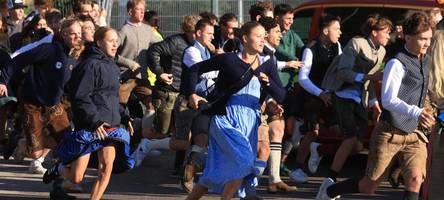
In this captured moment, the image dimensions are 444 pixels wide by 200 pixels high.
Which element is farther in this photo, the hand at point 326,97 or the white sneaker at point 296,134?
the white sneaker at point 296,134

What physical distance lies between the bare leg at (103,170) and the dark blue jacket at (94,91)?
0.22m

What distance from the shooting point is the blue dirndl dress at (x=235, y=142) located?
836 centimetres

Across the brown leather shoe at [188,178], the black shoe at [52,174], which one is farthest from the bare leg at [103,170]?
the brown leather shoe at [188,178]

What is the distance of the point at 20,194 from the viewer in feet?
33.0

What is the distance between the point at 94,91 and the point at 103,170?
0.65 metres

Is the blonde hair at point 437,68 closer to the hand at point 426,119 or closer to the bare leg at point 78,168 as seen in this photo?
the hand at point 426,119

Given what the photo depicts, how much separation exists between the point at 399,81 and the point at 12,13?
25.0ft

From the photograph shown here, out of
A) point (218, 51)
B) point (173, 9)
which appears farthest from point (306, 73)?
point (173, 9)

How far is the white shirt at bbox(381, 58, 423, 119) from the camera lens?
7.84 metres

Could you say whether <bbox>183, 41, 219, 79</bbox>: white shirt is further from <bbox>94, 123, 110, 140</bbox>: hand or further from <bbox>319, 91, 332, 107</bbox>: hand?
<bbox>94, 123, 110, 140</bbox>: hand

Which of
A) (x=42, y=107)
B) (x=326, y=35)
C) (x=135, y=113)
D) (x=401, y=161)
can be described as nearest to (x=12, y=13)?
(x=135, y=113)

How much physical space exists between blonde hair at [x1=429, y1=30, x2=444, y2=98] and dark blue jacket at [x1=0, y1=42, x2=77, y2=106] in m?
3.45

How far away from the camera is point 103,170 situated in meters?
8.88

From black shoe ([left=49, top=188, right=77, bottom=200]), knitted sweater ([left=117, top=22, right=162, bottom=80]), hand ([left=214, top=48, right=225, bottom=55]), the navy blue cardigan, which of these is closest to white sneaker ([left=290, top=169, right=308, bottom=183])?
hand ([left=214, top=48, right=225, bottom=55])
